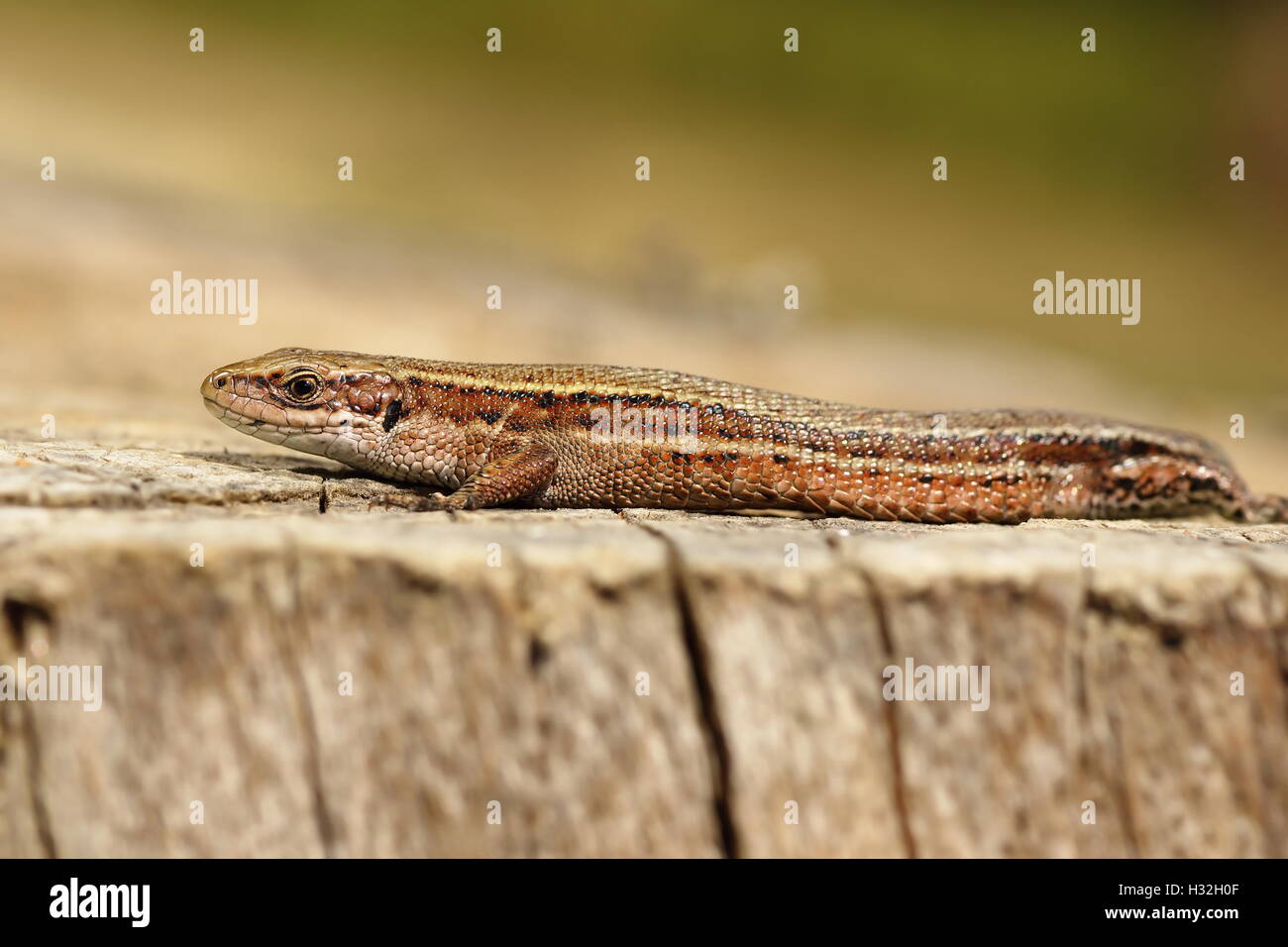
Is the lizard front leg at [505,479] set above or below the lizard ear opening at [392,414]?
below

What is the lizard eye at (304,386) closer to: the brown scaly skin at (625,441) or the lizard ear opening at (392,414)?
the brown scaly skin at (625,441)

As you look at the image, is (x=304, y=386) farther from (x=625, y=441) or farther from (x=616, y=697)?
(x=616, y=697)

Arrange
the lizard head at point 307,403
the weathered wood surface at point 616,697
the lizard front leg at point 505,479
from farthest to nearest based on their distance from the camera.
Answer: the lizard head at point 307,403, the lizard front leg at point 505,479, the weathered wood surface at point 616,697

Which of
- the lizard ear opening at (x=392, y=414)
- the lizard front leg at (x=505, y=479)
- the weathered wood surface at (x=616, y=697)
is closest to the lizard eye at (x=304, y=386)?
the lizard ear opening at (x=392, y=414)

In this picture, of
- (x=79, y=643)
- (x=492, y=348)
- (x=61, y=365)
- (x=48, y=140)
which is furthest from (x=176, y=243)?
(x=79, y=643)

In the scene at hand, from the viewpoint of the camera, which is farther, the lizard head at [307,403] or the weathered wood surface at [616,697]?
the lizard head at [307,403]

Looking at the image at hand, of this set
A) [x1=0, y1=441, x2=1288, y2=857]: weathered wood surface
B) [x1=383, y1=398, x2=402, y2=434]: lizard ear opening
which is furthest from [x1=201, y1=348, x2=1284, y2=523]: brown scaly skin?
[x1=0, y1=441, x2=1288, y2=857]: weathered wood surface

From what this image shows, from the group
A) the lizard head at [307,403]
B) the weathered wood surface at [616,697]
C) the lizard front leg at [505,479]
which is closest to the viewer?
the weathered wood surface at [616,697]

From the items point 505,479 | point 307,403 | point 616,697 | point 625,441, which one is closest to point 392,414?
point 307,403
